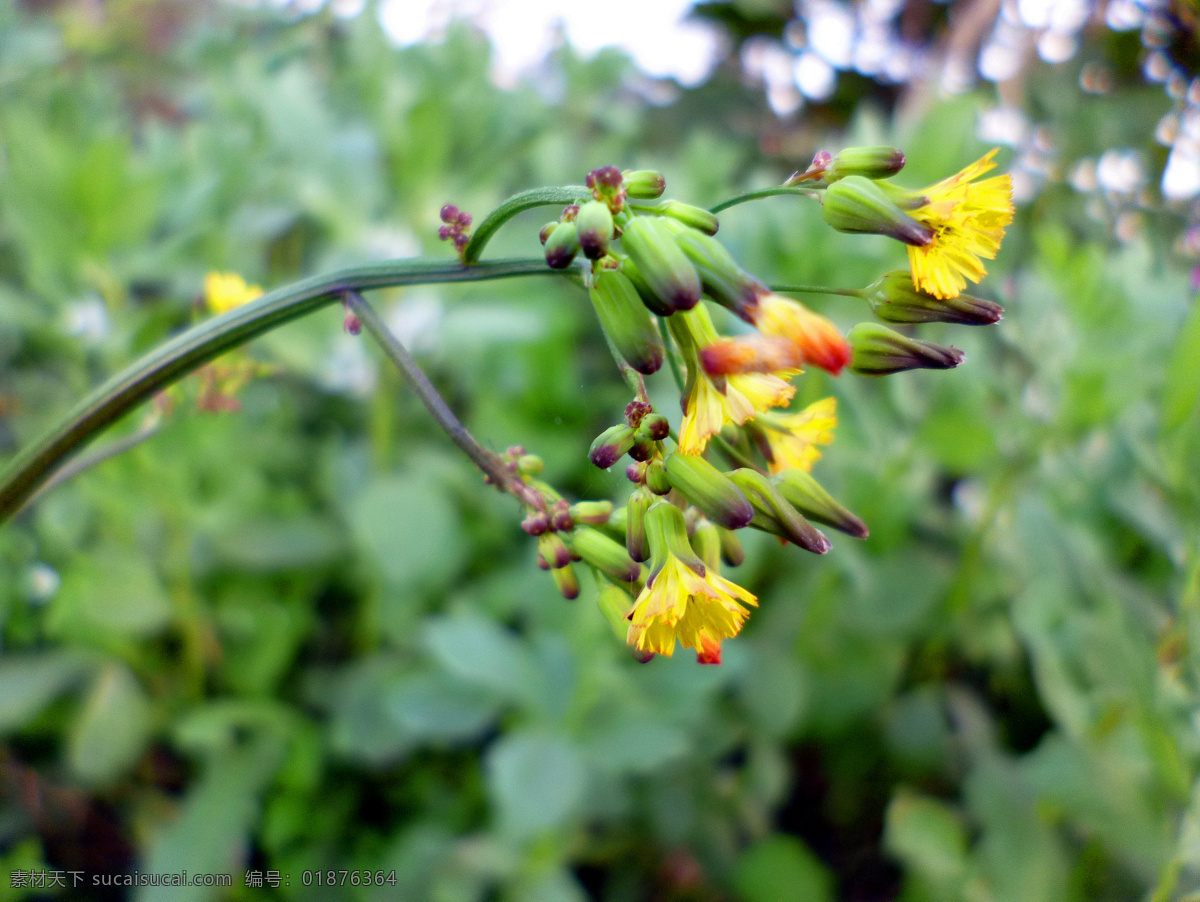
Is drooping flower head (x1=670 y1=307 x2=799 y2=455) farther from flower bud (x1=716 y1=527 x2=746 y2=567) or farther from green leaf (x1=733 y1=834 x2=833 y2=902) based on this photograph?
green leaf (x1=733 y1=834 x2=833 y2=902)

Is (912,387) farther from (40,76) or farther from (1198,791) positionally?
(40,76)

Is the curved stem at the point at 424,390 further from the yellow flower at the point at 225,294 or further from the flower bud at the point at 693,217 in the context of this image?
the yellow flower at the point at 225,294

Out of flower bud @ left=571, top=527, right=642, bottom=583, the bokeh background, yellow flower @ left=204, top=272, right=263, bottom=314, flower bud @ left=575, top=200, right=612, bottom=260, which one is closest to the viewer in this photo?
flower bud @ left=575, top=200, right=612, bottom=260

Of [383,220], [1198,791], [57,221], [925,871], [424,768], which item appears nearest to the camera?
[1198,791]

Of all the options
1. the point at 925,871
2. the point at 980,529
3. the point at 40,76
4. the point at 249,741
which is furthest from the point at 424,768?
the point at 40,76

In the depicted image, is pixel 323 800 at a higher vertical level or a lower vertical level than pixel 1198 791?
lower

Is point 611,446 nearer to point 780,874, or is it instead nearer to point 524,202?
point 524,202

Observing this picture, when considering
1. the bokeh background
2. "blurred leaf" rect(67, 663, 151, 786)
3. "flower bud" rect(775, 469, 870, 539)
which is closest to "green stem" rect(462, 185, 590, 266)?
"flower bud" rect(775, 469, 870, 539)
